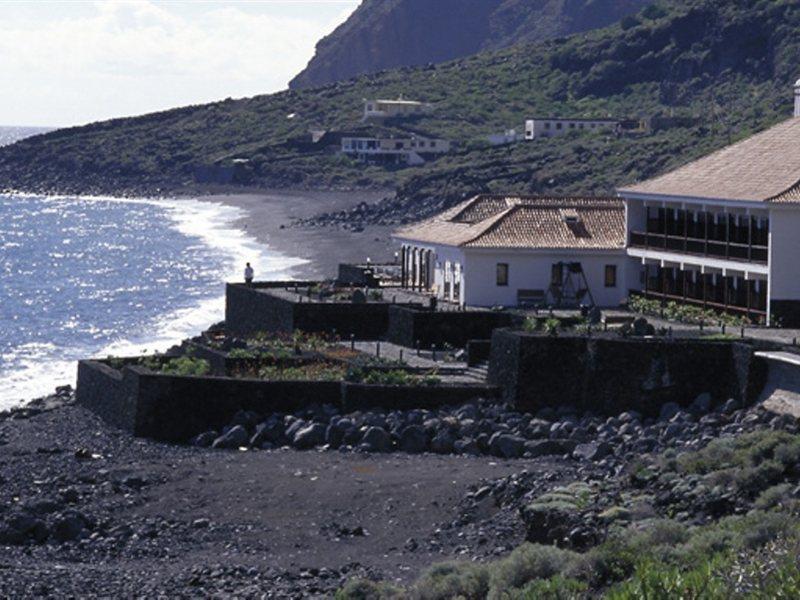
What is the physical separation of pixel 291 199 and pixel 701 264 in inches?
4418

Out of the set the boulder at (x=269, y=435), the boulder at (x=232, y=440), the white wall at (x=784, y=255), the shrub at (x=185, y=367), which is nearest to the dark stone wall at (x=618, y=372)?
the boulder at (x=269, y=435)

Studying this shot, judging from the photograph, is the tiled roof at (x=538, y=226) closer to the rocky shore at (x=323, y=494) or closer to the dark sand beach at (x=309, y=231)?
the rocky shore at (x=323, y=494)

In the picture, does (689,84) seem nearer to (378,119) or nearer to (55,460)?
(378,119)

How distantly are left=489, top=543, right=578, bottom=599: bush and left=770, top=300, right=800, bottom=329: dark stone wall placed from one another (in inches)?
787

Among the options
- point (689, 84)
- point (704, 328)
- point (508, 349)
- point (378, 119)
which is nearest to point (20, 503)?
point (508, 349)

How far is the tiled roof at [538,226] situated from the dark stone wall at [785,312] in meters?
7.50

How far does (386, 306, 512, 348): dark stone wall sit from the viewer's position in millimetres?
46125

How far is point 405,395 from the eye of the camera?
3994cm

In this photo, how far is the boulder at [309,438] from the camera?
38250 millimetres

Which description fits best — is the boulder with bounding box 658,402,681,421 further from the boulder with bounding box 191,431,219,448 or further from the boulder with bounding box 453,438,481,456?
the boulder with bounding box 191,431,219,448

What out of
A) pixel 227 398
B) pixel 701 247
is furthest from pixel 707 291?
pixel 227 398

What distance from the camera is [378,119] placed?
199m

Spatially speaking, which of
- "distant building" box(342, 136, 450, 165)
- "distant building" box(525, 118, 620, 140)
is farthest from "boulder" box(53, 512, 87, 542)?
"distant building" box(342, 136, 450, 165)

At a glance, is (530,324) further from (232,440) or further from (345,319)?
(345,319)
